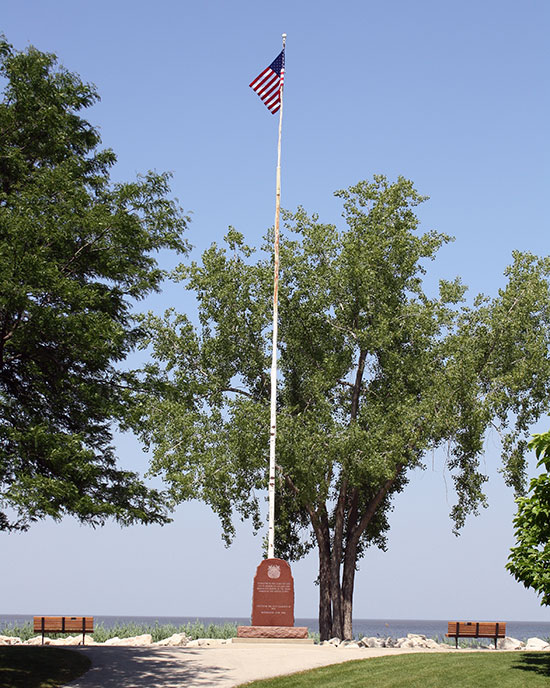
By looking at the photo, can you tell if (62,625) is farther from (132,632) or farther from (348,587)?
(348,587)

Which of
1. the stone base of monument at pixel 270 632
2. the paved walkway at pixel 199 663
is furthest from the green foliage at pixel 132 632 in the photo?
the paved walkway at pixel 199 663

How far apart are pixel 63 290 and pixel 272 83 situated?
14934 millimetres

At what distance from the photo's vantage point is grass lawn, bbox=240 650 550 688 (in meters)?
15.6

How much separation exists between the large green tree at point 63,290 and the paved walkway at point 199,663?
317 cm

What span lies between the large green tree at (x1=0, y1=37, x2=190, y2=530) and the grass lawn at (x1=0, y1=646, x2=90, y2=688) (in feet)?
9.39

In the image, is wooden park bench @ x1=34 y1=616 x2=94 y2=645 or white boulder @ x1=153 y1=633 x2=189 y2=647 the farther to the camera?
wooden park bench @ x1=34 y1=616 x2=94 y2=645

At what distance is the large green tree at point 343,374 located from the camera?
28.7 m

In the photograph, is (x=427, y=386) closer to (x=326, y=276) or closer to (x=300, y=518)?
(x=326, y=276)

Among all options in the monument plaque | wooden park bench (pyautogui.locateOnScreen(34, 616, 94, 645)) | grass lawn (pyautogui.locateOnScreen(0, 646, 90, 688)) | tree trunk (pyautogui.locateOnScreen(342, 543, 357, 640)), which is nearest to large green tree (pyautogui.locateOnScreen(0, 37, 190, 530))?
grass lawn (pyautogui.locateOnScreen(0, 646, 90, 688))

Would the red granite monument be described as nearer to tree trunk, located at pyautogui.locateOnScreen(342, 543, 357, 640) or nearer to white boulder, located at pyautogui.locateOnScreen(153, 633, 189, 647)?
white boulder, located at pyautogui.locateOnScreen(153, 633, 189, 647)

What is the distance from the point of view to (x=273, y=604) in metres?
23.7

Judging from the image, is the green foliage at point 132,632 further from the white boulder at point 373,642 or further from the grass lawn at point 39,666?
the grass lawn at point 39,666

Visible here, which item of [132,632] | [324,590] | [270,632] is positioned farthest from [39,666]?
[324,590]

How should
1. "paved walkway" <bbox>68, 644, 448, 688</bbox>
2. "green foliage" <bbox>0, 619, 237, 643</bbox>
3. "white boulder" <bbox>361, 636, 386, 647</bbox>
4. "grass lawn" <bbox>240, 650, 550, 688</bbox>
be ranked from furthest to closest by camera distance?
"green foliage" <bbox>0, 619, 237, 643</bbox> → "white boulder" <bbox>361, 636, 386, 647</bbox> → "paved walkway" <bbox>68, 644, 448, 688</bbox> → "grass lawn" <bbox>240, 650, 550, 688</bbox>
